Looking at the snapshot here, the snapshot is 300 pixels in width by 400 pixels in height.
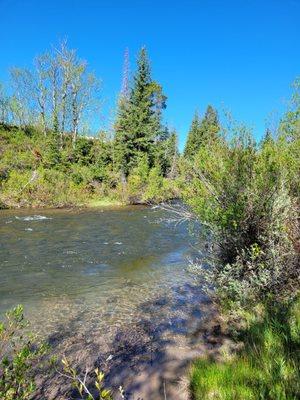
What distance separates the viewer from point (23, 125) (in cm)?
4919

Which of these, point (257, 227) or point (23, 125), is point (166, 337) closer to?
point (257, 227)

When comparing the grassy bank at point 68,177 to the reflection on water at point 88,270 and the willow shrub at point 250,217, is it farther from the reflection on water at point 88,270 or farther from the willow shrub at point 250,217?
the willow shrub at point 250,217

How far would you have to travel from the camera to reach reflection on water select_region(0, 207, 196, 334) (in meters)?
7.36

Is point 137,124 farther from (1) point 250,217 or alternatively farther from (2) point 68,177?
(1) point 250,217

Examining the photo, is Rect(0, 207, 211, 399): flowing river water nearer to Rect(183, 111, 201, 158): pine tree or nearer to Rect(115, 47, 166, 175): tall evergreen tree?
Rect(115, 47, 166, 175): tall evergreen tree

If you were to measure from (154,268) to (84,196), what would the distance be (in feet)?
73.3

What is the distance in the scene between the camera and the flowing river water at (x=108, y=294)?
5.54 m

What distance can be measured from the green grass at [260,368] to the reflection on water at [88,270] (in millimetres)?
2676

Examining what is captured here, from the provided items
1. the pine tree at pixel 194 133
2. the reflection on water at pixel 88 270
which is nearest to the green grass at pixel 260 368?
the reflection on water at pixel 88 270

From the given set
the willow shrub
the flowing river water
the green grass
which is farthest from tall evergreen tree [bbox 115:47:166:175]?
the green grass

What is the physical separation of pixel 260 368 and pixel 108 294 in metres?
5.07

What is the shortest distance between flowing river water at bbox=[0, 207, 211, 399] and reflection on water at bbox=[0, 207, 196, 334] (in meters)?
0.02

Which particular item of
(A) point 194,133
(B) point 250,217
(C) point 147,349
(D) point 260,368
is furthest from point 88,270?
(A) point 194,133

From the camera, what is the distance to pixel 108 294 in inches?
333
